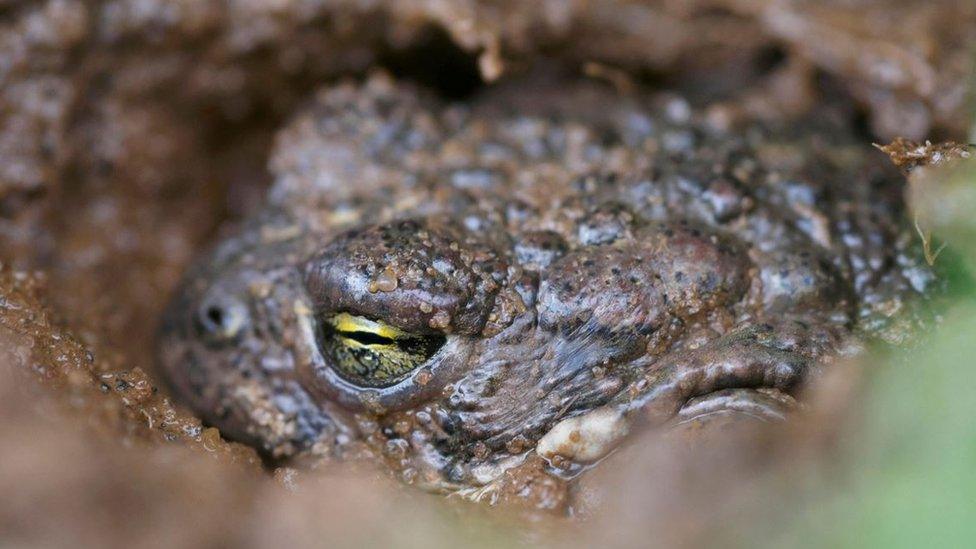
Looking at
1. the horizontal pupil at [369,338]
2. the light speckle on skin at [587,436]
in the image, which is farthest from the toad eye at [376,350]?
the light speckle on skin at [587,436]

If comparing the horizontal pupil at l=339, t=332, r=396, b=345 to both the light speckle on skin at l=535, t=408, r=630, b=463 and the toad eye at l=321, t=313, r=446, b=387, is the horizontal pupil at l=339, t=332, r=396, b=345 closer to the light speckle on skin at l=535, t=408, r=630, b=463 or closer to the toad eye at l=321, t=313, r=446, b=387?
the toad eye at l=321, t=313, r=446, b=387

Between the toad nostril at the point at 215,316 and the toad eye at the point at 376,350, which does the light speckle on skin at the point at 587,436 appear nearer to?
the toad eye at the point at 376,350

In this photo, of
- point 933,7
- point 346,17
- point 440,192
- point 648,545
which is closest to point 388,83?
point 346,17

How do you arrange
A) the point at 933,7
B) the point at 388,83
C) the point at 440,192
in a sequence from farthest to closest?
the point at 388,83 → the point at 933,7 → the point at 440,192

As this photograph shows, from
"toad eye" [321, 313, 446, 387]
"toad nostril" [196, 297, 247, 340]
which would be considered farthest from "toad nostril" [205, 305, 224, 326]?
"toad eye" [321, 313, 446, 387]

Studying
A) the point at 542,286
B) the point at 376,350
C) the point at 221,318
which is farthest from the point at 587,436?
the point at 221,318

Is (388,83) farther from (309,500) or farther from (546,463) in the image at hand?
(309,500)
